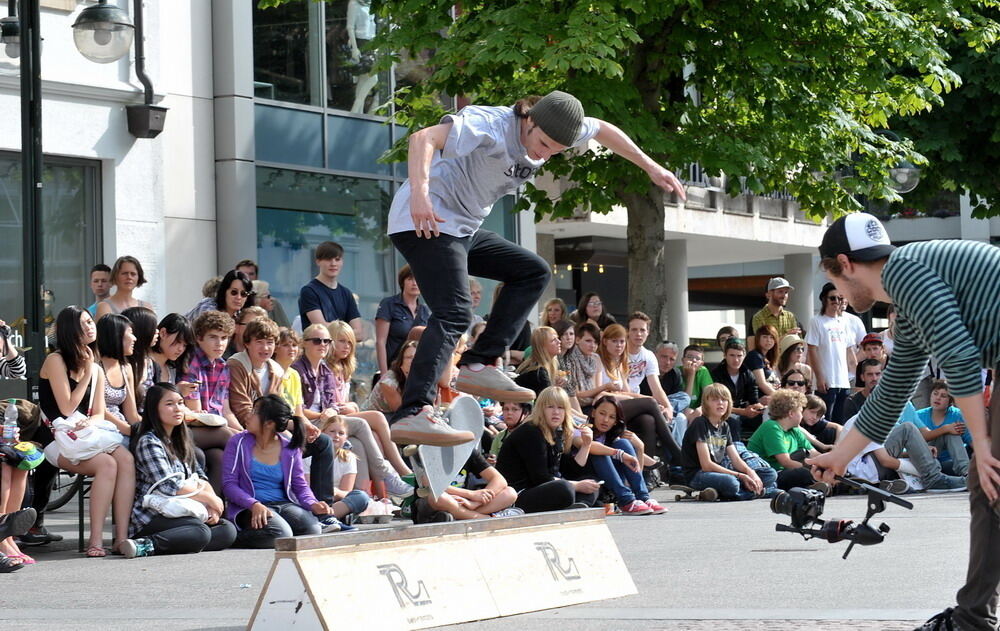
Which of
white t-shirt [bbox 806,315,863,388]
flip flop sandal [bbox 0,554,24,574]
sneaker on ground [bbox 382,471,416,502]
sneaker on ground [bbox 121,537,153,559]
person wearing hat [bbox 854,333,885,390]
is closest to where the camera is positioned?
flip flop sandal [bbox 0,554,24,574]

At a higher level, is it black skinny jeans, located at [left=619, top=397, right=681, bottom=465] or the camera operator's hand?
black skinny jeans, located at [left=619, top=397, right=681, bottom=465]

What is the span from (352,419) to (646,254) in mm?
6766

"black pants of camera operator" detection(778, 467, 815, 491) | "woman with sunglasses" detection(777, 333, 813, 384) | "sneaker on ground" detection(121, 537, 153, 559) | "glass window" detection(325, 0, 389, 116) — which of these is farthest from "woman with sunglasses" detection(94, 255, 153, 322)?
"glass window" detection(325, 0, 389, 116)

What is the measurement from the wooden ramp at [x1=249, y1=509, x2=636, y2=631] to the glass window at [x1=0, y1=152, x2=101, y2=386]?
9765 millimetres

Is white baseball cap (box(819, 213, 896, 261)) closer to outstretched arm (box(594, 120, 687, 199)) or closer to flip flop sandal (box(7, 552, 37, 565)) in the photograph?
outstretched arm (box(594, 120, 687, 199))

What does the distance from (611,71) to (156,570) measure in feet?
25.2

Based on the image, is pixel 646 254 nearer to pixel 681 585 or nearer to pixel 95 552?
pixel 95 552

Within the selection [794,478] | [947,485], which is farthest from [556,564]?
[947,485]

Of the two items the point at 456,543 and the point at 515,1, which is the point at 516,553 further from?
the point at 515,1

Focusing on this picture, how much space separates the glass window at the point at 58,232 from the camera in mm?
15789

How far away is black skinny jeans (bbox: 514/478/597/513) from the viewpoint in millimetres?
11516

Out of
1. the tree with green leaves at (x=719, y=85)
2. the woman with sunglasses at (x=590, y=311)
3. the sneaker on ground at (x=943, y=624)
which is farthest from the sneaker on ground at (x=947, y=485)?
the sneaker on ground at (x=943, y=624)

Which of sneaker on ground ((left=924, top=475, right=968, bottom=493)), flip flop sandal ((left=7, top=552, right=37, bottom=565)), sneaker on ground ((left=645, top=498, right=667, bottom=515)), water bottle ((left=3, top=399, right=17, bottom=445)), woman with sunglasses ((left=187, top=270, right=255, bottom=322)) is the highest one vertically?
woman with sunglasses ((left=187, top=270, right=255, bottom=322))

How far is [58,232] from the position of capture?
16.4 metres
